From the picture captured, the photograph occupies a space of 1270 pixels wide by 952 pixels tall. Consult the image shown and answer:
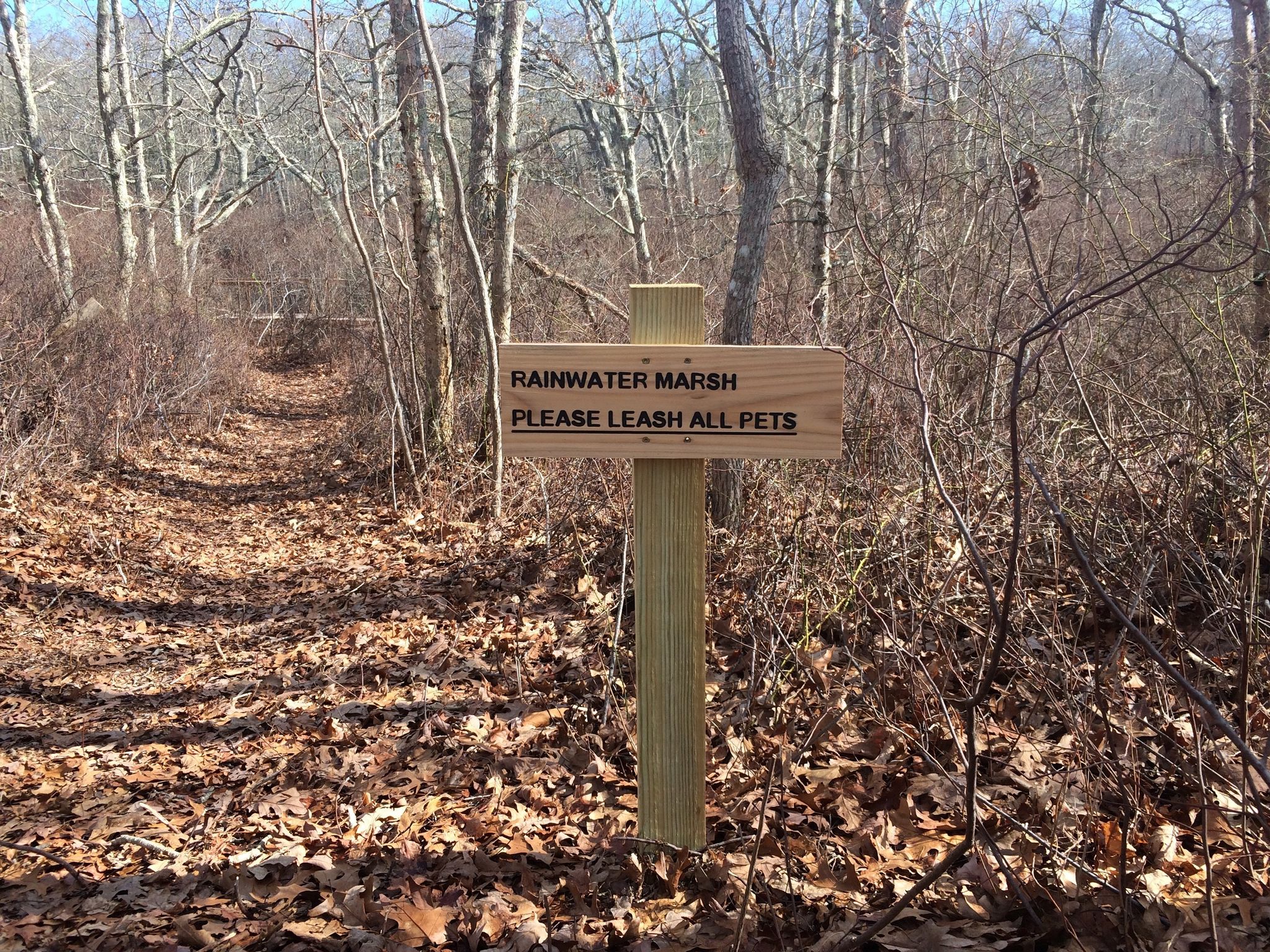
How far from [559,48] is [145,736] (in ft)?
60.9

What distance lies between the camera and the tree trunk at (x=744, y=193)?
191 inches

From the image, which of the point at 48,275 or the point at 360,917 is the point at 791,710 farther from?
the point at 48,275

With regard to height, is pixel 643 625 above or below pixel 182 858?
above

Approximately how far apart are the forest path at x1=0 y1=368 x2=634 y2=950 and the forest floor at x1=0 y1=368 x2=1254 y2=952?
0.05ft

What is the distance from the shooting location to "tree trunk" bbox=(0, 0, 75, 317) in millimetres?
11555

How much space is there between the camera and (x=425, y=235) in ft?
24.9

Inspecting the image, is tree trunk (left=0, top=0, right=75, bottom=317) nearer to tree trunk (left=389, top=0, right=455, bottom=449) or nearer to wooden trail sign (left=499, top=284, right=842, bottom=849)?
tree trunk (left=389, top=0, right=455, bottom=449)

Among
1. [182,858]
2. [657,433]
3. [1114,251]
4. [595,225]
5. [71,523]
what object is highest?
[595,225]

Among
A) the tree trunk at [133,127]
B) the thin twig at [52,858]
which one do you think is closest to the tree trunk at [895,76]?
the thin twig at [52,858]

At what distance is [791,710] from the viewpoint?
339 cm

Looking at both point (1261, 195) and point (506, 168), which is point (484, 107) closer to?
point (506, 168)

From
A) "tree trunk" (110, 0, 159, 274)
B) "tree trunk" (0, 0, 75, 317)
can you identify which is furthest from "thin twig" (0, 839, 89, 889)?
"tree trunk" (110, 0, 159, 274)

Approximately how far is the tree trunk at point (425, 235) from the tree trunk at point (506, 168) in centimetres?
59

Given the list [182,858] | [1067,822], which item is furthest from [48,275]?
[1067,822]
